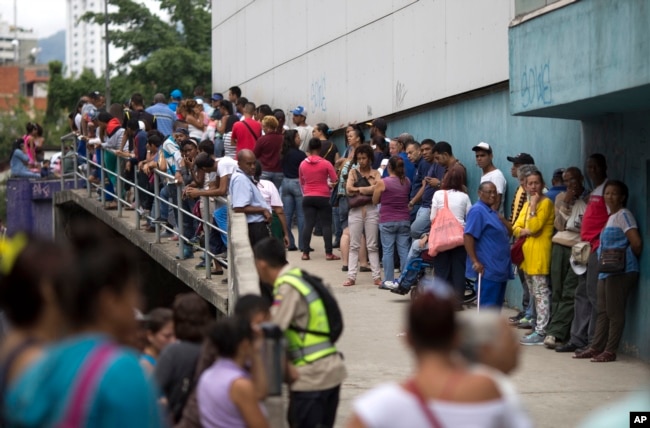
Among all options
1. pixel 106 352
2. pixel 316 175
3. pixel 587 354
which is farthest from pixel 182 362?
pixel 316 175

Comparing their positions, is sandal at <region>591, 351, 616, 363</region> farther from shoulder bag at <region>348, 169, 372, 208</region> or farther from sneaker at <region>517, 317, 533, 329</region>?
shoulder bag at <region>348, 169, 372, 208</region>

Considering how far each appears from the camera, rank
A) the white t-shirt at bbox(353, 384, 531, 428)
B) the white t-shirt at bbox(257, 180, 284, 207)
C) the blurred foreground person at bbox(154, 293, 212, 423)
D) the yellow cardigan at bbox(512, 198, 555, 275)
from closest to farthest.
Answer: the white t-shirt at bbox(353, 384, 531, 428) → the blurred foreground person at bbox(154, 293, 212, 423) → the yellow cardigan at bbox(512, 198, 555, 275) → the white t-shirt at bbox(257, 180, 284, 207)

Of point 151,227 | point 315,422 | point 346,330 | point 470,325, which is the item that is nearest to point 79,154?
point 151,227

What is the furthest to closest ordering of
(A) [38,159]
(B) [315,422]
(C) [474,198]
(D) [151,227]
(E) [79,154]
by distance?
1. (A) [38,159]
2. (E) [79,154]
3. (D) [151,227]
4. (C) [474,198]
5. (B) [315,422]

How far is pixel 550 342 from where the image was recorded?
491 inches

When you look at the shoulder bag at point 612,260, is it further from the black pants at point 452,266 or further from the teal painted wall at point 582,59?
the black pants at point 452,266

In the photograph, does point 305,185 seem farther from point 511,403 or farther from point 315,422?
point 511,403

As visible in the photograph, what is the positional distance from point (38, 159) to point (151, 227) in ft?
29.5

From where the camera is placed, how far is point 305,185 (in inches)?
668

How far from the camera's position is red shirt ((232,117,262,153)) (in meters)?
18.4

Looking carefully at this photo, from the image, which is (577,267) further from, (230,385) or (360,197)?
(230,385)

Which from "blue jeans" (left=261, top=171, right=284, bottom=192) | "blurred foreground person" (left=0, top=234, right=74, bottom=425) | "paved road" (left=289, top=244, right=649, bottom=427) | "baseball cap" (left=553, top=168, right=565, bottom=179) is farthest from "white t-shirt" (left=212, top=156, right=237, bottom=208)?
"blurred foreground person" (left=0, top=234, right=74, bottom=425)

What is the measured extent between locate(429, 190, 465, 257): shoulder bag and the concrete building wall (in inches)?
87.4

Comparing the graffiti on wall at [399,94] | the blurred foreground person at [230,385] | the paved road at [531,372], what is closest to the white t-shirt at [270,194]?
the paved road at [531,372]
